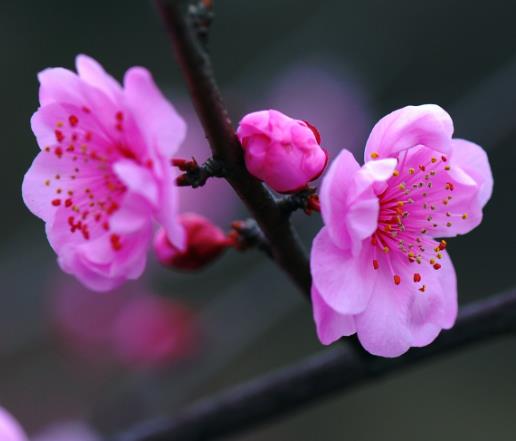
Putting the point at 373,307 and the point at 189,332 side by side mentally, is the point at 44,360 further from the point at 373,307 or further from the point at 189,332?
the point at 373,307

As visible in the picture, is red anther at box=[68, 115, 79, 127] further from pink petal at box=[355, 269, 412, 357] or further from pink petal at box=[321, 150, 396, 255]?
pink petal at box=[355, 269, 412, 357]

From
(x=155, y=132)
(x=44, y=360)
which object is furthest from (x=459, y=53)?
(x=155, y=132)

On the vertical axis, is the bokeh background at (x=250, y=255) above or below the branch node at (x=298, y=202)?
below

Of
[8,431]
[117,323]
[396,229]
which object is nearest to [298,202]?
[396,229]

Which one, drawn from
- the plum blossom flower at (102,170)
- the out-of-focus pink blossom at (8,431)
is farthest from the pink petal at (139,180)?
the out-of-focus pink blossom at (8,431)

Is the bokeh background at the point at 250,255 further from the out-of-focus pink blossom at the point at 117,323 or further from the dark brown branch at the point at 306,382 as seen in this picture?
the dark brown branch at the point at 306,382

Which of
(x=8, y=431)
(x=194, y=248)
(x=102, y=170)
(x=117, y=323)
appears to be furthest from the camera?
(x=117, y=323)

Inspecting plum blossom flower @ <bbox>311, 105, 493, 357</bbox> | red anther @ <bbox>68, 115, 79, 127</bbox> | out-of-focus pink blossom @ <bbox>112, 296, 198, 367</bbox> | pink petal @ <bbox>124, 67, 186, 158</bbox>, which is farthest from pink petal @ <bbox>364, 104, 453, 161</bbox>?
out-of-focus pink blossom @ <bbox>112, 296, 198, 367</bbox>

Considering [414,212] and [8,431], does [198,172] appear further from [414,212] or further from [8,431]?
[8,431]
